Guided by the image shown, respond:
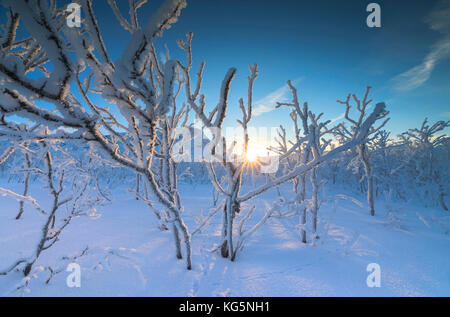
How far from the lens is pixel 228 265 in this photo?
9.68 ft

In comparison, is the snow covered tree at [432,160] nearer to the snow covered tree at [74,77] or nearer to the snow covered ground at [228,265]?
the snow covered ground at [228,265]

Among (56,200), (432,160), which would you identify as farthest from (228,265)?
(432,160)

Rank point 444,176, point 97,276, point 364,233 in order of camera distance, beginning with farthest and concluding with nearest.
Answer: point 444,176
point 364,233
point 97,276

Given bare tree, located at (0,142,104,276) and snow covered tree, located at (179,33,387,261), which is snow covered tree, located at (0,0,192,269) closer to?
snow covered tree, located at (179,33,387,261)

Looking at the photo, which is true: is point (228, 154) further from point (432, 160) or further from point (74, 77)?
point (432, 160)

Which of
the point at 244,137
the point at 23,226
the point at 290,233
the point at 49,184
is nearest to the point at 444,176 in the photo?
the point at 290,233

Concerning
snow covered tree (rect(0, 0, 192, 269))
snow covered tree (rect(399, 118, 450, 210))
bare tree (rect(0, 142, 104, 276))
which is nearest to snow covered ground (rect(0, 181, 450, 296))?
bare tree (rect(0, 142, 104, 276))

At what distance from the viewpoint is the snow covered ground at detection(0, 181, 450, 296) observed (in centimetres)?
232

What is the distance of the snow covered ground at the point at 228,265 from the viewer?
232 cm

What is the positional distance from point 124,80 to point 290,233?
5967 millimetres

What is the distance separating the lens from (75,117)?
44.3 inches

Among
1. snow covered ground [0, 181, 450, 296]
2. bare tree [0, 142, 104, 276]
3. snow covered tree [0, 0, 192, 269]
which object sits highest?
snow covered tree [0, 0, 192, 269]

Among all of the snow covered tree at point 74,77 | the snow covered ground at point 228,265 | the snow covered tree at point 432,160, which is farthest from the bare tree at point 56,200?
the snow covered tree at point 432,160
